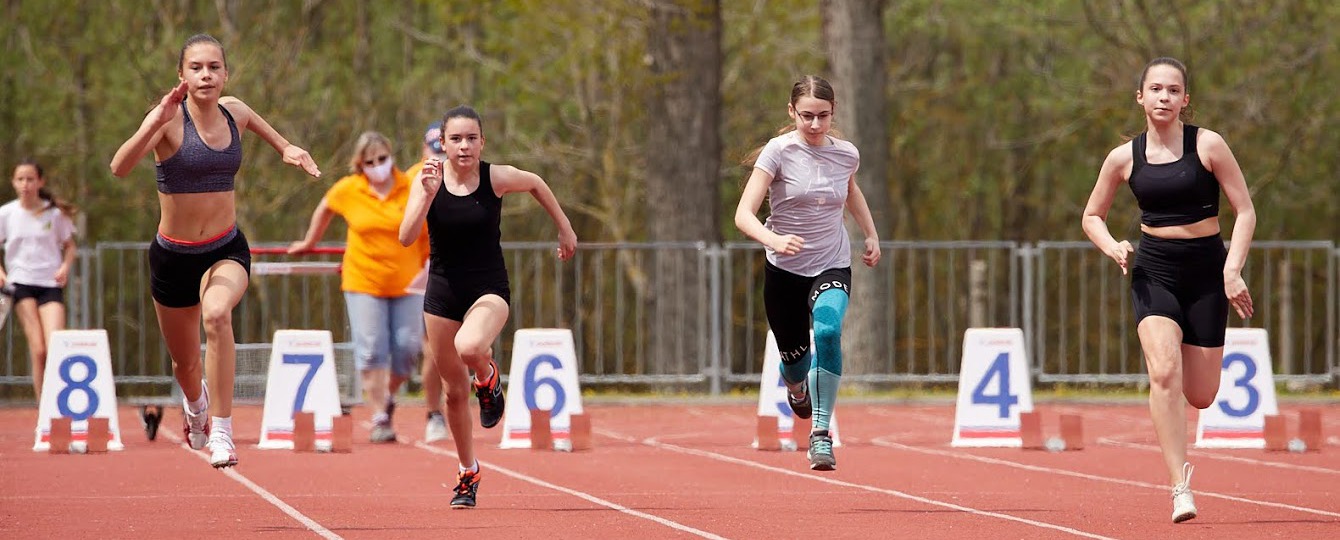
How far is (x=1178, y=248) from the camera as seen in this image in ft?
29.1

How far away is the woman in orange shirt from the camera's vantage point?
44.5 ft

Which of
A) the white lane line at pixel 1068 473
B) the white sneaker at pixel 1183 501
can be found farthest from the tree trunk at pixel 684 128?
the white sneaker at pixel 1183 501

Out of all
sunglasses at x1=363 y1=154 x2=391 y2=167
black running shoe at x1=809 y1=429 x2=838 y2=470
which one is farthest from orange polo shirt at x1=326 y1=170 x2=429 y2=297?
black running shoe at x1=809 y1=429 x2=838 y2=470

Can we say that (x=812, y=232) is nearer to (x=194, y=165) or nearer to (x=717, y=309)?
(x=194, y=165)

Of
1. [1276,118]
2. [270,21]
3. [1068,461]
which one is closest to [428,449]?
[1068,461]

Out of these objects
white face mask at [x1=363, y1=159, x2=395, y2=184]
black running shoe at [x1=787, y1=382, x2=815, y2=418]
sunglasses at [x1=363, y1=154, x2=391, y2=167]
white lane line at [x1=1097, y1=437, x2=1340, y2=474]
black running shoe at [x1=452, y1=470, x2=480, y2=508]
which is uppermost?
sunglasses at [x1=363, y1=154, x2=391, y2=167]

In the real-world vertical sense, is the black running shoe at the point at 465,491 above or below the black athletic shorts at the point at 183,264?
below

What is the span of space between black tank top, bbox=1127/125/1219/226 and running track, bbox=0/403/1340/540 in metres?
1.49

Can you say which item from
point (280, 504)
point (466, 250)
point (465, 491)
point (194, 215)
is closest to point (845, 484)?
point (465, 491)

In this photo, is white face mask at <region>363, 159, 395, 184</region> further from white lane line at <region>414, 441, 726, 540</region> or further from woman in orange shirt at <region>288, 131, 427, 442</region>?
white lane line at <region>414, 441, 726, 540</region>

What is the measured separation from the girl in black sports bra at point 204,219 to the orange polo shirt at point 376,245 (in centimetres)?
420

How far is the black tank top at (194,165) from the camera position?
8859mm

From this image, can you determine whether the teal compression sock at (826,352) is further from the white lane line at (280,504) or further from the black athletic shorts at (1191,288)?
the white lane line at (280,504)

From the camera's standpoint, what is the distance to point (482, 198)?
934 centimetres
